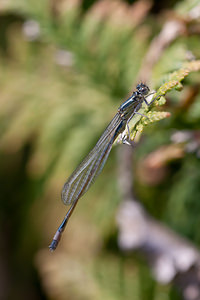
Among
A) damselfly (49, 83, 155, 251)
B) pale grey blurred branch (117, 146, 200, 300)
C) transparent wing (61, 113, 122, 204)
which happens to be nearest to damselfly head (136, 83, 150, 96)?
damselfly (49, 83, 155, 251)

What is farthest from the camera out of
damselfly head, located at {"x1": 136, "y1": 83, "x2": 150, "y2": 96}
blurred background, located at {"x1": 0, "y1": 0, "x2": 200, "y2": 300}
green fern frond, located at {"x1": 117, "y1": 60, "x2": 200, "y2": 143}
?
blurred background, located at {"x1": 0, "y1": 0, "x2": 200, "y2": 300}

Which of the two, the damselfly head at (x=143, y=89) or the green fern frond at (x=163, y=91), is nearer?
the green fern frond at (x=163, y=91)

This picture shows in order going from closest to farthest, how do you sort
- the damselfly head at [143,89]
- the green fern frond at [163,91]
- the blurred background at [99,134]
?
the green fern frond at [163,91], the damselfly head at [143,89], the blurred background at [99,134]

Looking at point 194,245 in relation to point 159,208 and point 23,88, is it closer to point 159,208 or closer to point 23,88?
point 159,208

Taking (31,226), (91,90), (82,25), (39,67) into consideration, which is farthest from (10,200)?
(82,25)

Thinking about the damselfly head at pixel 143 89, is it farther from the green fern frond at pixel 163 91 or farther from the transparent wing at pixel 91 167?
the green fern frond at pixel 163 91

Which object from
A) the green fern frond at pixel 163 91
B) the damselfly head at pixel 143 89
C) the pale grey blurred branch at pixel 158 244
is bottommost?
the pale grey blurred branch at pixel 158 244

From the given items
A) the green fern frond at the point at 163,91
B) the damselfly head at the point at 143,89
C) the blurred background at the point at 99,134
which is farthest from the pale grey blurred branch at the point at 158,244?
the green fern frond at the point at 163,91

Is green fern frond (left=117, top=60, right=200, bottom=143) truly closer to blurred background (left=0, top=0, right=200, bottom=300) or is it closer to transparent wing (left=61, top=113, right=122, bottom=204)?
blurred background (left=0, top=0, right=200, bottom=300)

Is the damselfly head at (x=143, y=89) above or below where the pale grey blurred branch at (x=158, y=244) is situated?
above
